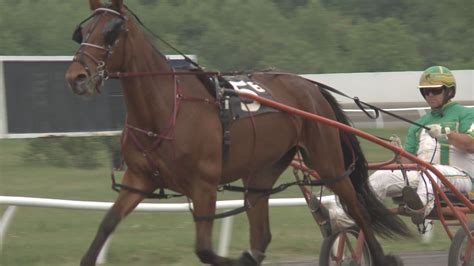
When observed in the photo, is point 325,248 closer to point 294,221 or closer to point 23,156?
point 294,221

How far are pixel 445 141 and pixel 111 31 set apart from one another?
271 centimetres

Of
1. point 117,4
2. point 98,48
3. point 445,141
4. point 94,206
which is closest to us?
point 98,48

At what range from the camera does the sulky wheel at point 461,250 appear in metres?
7.02

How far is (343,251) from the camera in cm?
725

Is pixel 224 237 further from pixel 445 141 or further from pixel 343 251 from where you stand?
pixel 445 141

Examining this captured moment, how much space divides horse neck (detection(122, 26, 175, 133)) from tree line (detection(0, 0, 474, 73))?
18.9 m

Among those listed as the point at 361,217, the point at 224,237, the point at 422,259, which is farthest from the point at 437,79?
the point at 224,237

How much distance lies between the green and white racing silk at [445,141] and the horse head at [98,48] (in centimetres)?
246

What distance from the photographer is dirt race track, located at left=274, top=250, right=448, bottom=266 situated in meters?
8.09

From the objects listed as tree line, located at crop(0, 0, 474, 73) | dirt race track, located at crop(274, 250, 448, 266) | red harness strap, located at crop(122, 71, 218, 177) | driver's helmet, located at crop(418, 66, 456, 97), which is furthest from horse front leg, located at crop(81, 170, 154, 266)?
tree line, located at crop(0, 0, 474, 73)

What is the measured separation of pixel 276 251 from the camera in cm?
862

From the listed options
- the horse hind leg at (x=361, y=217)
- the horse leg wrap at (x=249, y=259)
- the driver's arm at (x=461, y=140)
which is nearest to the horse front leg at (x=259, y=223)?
the horse leg wrap at (x=249, y=259)

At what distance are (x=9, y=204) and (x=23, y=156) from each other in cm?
713

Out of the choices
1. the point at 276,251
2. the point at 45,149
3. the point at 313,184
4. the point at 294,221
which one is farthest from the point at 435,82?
the point at 45,149
